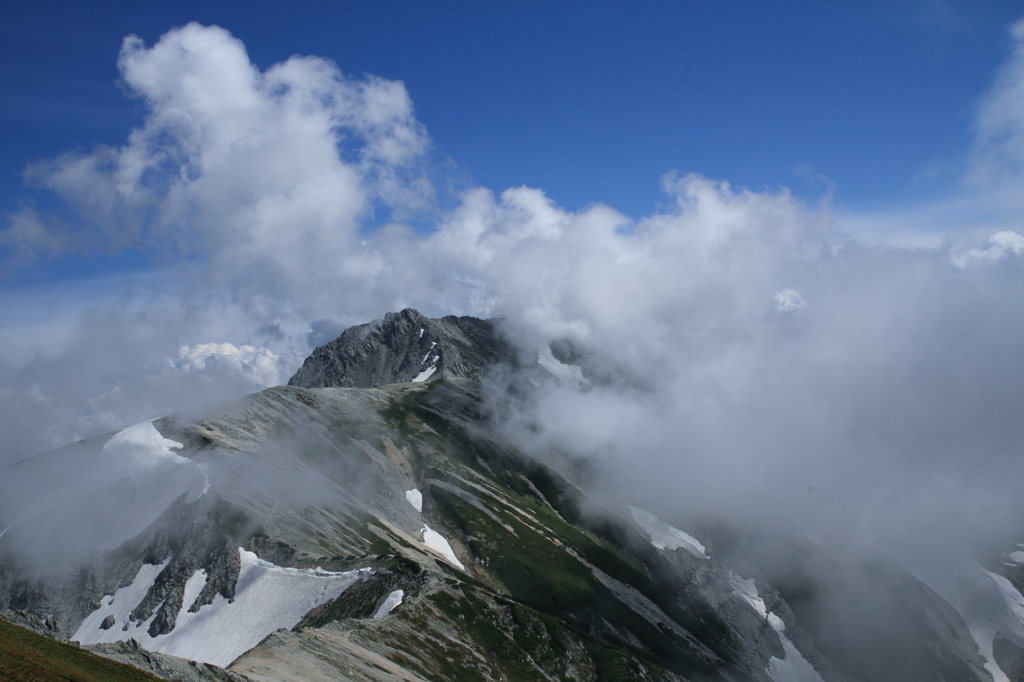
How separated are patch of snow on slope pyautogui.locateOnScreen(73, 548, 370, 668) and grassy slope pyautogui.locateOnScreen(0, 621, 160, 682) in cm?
5264

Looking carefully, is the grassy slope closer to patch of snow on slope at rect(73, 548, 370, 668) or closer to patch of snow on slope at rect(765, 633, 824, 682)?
patch of snow on slope at rect(73, 548, 370, 668)

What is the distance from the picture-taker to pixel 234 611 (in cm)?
10075

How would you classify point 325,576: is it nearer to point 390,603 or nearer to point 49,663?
point 390,603

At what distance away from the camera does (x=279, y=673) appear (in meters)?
59.0

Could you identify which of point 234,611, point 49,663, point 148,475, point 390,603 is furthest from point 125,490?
point 49,663

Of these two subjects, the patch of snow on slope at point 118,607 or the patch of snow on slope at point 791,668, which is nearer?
the patch of snow on slope at point 118,607

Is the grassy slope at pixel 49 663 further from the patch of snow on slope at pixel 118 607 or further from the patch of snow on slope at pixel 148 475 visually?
the patch of snow on slope at pixel 148 475

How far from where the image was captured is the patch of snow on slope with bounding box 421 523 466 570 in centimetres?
15221

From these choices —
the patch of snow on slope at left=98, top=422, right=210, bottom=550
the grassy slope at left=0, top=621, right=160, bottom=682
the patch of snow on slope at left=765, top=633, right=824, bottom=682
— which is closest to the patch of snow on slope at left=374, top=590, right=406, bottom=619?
the grassy slope at left=0, top=621, right=160, bottom=682

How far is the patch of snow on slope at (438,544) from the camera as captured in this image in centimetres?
15221

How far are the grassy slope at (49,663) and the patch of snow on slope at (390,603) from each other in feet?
162

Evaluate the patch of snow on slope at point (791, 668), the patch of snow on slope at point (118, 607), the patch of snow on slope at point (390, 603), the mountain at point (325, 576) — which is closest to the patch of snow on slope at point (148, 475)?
the mountain at point (325, 576)

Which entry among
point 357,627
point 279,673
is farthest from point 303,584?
point 279,673

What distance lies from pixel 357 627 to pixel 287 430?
118m
